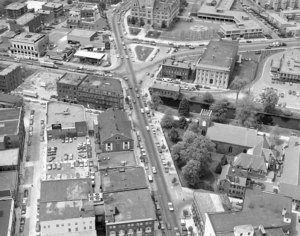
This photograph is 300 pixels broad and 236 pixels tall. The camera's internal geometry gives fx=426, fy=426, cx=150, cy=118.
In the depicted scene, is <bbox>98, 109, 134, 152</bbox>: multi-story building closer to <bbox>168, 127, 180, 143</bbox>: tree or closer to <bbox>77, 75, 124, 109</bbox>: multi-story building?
<bbox>168, 127, 180, 143</bbox>: tree

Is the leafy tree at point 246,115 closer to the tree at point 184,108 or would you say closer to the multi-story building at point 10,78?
the tree at point 184,108

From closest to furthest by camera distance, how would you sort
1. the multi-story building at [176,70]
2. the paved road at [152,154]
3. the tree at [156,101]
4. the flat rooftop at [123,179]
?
the flat rooftop at [123,179], the paved road at [152,154], the tree at [156,101], the multi-story building at [176,70]

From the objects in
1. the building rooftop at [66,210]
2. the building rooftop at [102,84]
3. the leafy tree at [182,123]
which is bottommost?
the leafy tree at [182,123]

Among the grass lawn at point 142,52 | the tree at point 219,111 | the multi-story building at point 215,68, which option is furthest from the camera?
the grass lawn at point 142,52

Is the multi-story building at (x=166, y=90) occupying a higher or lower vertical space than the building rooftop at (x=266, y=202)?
lower

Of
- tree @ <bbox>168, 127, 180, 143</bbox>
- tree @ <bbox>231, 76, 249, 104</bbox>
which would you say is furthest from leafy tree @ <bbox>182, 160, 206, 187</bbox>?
tree @ <bbox>231, 76, 249, 104</bbox>

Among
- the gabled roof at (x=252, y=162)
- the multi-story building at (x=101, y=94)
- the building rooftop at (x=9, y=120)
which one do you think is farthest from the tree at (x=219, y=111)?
the building rooftop at (x=9, y=120)

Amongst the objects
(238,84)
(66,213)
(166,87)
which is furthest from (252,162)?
(238,84)
